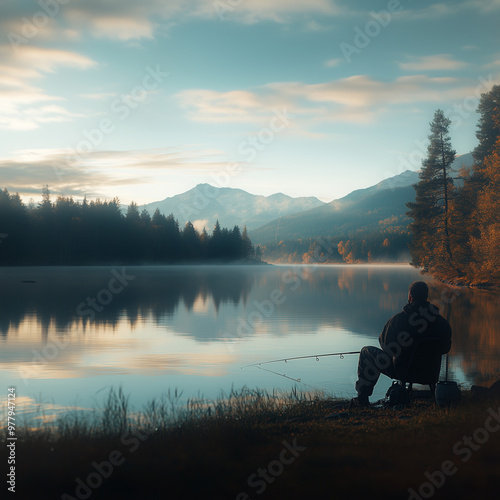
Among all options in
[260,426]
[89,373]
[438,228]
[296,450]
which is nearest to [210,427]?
[260,426]

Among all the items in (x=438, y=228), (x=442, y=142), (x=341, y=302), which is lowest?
(x=341, y=302)

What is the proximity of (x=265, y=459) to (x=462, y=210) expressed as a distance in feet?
166

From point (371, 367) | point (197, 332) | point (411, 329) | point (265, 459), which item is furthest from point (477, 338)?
point (265, 459)

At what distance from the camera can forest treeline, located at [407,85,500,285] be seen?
129ft

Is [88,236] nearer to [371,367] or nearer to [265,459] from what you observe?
[371,367]

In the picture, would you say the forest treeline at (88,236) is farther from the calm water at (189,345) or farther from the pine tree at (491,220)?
the pine tree at (491,220)

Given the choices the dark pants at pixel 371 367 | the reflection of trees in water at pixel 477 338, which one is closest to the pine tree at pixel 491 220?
the reflection of trees in water at pixel 477 338

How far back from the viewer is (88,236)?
134125 millimetres

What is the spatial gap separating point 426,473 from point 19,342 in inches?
650

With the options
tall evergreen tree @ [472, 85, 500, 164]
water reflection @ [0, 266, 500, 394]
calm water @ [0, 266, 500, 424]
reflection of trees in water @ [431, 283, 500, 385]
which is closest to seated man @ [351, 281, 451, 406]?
calm water @ [0, 266, 500, 424]

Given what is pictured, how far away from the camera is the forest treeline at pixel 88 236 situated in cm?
11819

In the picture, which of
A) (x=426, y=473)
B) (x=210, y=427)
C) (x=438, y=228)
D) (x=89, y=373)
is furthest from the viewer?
(x=438, y=228)

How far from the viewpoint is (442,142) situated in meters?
60.4

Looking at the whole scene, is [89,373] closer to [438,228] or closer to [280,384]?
[280,384]
